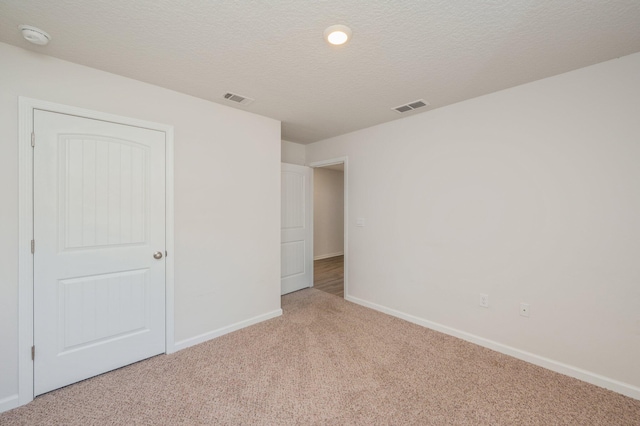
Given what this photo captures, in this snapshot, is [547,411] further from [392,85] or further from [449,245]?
[392,85]

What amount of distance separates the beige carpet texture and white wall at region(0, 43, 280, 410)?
0.40 meters

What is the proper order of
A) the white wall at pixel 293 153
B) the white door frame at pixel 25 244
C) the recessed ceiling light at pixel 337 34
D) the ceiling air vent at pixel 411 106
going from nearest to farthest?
the recessed ceiling light at pixel 337 34, the white door frame at pixel 25 244, the ceiling air vent at pixel 411 106, the white wall at pixel 293 153

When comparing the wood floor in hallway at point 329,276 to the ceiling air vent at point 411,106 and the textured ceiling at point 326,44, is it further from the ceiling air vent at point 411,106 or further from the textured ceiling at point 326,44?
the textured ceiling at point 326,44

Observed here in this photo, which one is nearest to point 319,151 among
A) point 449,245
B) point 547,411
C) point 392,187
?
point 392,187

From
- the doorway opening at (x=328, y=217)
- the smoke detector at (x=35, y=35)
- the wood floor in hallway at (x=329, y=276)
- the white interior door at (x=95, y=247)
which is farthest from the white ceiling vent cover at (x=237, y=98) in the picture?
the doorway opening at (x=328, y=217)

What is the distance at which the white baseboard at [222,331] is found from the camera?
8.32 feet

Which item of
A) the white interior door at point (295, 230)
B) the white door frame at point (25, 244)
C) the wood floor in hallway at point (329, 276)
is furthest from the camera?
the wood floor in hallway at point (329, 276)

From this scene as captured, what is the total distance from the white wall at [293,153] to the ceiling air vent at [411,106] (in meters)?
1.91

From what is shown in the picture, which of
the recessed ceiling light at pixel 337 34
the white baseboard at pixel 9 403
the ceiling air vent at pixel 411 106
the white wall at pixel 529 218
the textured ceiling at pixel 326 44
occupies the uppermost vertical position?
the ceiling air vent at pixel 411 106

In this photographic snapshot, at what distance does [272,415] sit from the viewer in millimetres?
1722

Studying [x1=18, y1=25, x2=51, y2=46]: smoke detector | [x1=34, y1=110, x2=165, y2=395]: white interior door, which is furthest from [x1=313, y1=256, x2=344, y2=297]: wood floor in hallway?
[x1=18, y1=25, x2=51, y2=46]: smoke detector

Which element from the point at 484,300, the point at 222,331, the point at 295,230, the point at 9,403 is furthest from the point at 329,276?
the point at 9,403

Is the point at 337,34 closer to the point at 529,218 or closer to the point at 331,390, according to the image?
the point at 529,218

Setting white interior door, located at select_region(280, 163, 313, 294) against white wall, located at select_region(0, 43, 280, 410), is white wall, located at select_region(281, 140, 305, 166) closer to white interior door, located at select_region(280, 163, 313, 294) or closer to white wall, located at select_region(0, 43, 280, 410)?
white interior door, located at select_region(280, 163, 313, 294)
